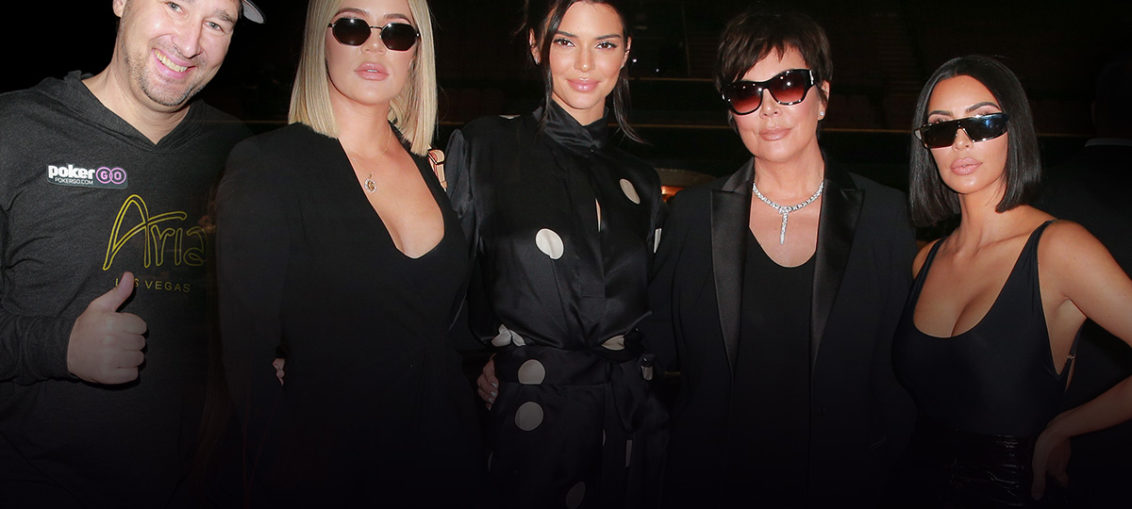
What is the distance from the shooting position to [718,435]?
7.29 ft

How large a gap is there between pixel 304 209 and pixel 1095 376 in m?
2.50

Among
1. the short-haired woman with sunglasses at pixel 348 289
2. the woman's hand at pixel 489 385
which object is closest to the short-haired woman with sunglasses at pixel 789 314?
the woman's hand at pixel 489 385

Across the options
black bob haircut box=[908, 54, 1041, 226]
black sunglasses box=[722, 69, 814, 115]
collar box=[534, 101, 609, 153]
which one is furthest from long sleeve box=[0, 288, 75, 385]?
black bob haircut box=[908, 54, 1041, 226]

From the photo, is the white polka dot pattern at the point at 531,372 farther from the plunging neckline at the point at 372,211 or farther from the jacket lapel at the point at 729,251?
the jacket lapel at the point at 729,251

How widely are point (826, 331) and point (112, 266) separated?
1.91m

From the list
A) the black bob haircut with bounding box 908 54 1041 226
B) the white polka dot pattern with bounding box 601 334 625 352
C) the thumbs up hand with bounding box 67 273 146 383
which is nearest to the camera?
the thumbs up hand with bounding box 67 273 146 383

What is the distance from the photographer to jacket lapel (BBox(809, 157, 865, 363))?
6.96 feet

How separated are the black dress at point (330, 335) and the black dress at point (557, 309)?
136mm

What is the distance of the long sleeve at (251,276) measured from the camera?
5.64 feet

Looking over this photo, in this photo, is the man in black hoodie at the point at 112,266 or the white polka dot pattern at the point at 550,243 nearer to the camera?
the man in black hoodie at the point at 112,266

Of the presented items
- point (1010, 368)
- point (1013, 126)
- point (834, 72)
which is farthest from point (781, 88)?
point (834, 72)

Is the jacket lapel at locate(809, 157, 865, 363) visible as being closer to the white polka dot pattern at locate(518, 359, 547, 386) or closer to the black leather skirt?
the black leather skirt

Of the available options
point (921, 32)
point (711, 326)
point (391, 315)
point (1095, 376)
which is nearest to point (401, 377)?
point (391, 315)

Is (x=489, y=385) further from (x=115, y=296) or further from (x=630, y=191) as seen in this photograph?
(x=115, y=296)
